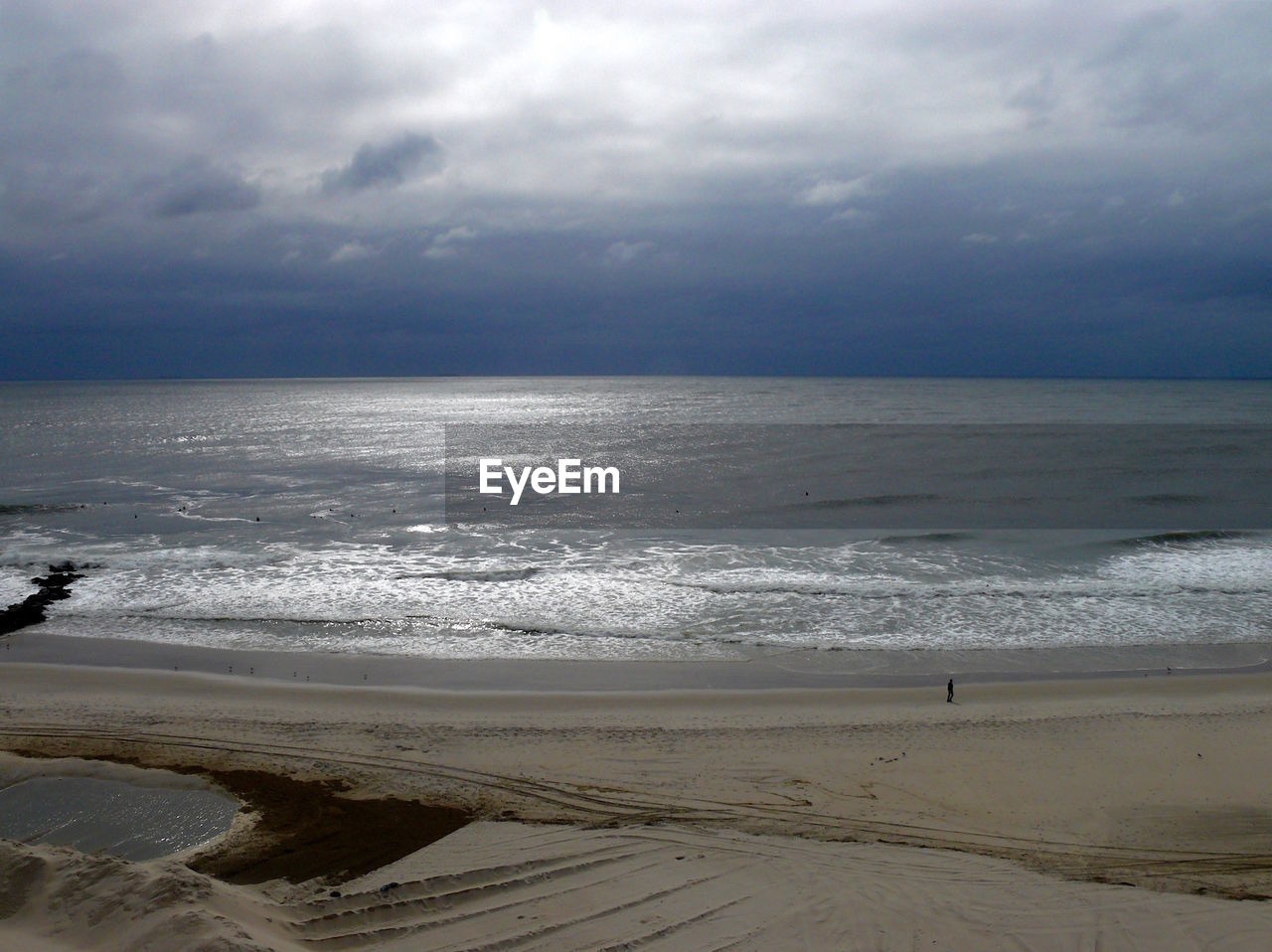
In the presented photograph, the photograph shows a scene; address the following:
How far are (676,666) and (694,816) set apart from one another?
22.3 ft

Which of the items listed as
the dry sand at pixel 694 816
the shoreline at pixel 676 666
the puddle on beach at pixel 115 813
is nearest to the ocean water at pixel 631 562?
the shoreline at pixel 676 666

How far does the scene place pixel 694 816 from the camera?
999 cm

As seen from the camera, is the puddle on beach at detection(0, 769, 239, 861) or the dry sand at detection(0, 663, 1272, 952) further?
the puddle on beach at detection(0, 769, 239, 861)

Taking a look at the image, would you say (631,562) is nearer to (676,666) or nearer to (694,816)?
(676,666)

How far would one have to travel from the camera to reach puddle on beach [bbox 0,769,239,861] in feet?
30.7

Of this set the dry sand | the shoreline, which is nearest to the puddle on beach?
the dry sand

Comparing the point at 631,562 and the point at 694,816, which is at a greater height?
the point at 631,562

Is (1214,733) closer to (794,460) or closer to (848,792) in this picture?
(848,792)

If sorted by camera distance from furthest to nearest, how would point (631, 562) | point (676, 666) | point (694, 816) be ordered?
point (631, 562) < point (676, 666) < point (694, 816)

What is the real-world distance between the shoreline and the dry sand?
0.62 m

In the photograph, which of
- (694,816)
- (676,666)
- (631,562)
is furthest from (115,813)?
(631,562)

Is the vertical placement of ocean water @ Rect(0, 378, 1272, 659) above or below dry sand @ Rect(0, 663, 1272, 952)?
above

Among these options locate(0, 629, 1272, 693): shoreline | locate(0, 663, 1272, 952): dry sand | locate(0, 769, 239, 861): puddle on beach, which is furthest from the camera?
locate(0, 629, 1272, 693): shoreline

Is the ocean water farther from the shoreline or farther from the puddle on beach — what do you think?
the puddle on beach
